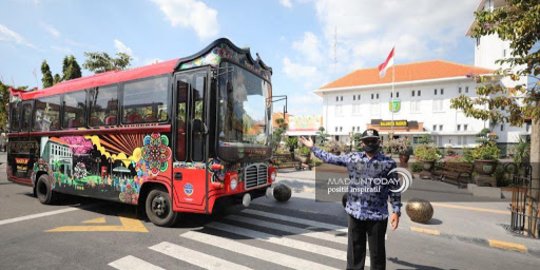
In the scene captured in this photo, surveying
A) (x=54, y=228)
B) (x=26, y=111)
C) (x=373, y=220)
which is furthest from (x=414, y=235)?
(x=26, y=111)

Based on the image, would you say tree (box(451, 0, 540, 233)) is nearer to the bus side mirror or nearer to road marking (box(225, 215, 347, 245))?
road marking (box(225, 215, 347, 245))

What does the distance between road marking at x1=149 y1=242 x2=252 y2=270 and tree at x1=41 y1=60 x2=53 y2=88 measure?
97.8 feet

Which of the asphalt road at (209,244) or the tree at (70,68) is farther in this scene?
the tree at (70,68)

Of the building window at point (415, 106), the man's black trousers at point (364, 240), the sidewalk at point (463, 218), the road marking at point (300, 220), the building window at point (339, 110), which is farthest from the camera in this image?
the building window at point (339, 110)

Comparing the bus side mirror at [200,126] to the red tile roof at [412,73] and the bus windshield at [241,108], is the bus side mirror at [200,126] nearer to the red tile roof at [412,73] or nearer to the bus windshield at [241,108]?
the bus windshield at [241,108]

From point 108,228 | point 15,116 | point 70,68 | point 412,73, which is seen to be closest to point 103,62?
point 70,68

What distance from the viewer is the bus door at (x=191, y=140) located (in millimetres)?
5035

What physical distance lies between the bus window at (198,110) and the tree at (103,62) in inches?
840

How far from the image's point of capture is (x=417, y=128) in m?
42.3

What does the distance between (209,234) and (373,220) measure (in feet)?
11.4

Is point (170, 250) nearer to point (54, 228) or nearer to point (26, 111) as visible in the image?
point (54, 228)

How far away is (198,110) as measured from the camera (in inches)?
202

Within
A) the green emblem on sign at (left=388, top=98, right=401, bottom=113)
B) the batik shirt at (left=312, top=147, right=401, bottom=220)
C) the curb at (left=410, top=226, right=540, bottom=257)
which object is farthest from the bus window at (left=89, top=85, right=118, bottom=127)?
the green emblem on sign at (left=388, top=98, right=401, bottom=113)

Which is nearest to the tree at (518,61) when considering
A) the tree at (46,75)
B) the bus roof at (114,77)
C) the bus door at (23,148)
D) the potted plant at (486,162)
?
the potted plant at (486,162)
